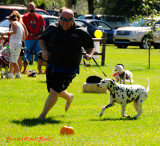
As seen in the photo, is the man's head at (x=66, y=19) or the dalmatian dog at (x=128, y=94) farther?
the dalmatian dog at (x=128, y=94)

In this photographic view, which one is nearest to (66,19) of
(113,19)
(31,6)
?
(31,6)

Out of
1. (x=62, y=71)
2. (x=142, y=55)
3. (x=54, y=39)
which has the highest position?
(x=54, y=39)

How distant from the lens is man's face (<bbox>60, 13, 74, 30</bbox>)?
751cm

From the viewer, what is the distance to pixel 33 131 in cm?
698

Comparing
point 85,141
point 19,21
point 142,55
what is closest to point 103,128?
point 85,141

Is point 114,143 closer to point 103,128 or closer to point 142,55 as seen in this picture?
point 103,128

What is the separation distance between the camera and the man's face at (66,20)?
751 centimetres

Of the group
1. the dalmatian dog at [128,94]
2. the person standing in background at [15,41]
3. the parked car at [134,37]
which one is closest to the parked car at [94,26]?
the parked car at [134,37]

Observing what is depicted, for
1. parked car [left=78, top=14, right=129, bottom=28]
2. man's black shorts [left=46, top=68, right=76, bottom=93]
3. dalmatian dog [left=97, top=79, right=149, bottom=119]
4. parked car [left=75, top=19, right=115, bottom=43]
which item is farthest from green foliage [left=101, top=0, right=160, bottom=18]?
man's black shorts [left=46, top=68, right=76, bottom=93]

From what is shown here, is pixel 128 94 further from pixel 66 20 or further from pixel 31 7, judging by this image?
pixel 31 7

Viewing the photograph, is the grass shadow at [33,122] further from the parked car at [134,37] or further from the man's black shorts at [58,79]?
the parked car at [134,37]

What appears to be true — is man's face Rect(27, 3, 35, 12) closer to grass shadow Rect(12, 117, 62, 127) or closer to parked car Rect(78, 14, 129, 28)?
grass shadow Rect(12, 117, 62, 127)

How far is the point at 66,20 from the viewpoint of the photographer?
7.52 metres

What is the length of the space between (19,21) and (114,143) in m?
7.85
